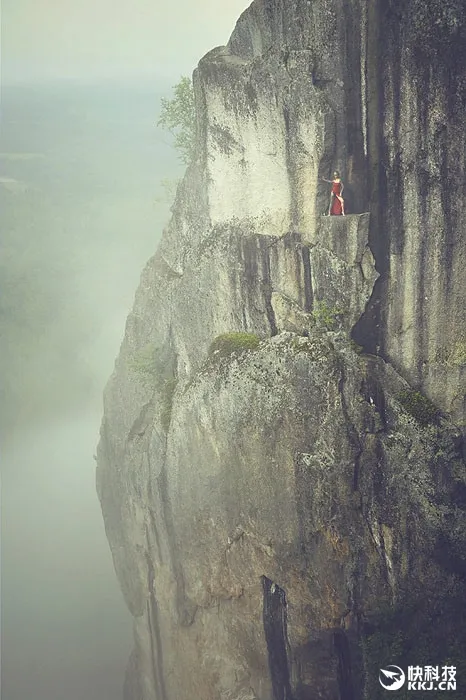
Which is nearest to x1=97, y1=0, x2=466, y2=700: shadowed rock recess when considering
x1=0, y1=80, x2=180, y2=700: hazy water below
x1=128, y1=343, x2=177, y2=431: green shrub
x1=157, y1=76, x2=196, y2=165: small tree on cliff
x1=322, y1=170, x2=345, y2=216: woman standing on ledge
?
x1=322, y1=170, x2=345, y2=216: woman standing on ledge

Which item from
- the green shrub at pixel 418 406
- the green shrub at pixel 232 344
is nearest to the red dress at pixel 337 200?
the green shrub at pixel 232 344

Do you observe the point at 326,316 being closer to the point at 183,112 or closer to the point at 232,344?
the point at 232,344

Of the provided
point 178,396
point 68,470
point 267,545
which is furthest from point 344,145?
point 68,470

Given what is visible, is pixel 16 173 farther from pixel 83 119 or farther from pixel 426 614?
pixel 426 614

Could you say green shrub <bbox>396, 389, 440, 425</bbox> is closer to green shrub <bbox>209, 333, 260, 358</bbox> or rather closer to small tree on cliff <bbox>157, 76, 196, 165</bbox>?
green shrub <bbox>209, 333, 260, 358</bbox>

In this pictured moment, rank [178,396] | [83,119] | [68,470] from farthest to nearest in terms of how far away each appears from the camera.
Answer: [83,119] → [68,470] → [178,396]

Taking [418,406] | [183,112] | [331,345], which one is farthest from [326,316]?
[183,112]
